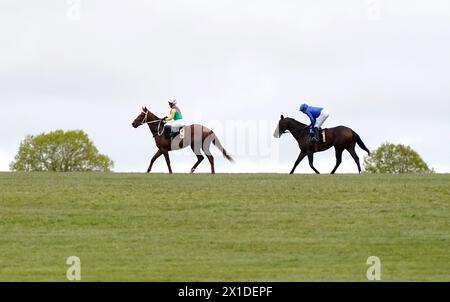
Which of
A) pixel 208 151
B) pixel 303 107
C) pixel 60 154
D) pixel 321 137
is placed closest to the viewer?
pixel 208 151

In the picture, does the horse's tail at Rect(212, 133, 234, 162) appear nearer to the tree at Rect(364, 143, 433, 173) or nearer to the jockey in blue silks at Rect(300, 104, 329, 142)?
the jockey in blue silks at Rect(300, 104, 329, 142)

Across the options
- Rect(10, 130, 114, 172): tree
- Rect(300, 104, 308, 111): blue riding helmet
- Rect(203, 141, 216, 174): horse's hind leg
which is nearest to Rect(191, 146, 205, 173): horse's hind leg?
Rect(203, 141, 216, 174): horse's hind leg

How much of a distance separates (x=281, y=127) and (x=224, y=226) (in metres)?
11.9

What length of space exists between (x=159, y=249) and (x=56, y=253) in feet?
6.51

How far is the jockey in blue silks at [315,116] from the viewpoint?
4203 cm

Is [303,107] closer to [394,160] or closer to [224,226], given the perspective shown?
[224,226]

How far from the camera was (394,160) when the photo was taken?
292ft

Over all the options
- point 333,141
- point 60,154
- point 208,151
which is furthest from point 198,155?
point 60,154

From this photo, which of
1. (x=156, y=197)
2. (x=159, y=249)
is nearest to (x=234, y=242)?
(x=159, y=249)

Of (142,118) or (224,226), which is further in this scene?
(142,118)

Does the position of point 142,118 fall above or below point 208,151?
above

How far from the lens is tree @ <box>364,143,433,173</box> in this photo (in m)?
87.0

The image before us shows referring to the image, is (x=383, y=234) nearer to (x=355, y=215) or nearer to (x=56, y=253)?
(x=355, y=215)

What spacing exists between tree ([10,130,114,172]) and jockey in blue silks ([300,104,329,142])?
1653 inches
